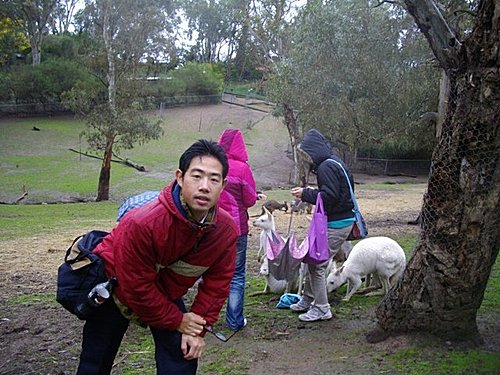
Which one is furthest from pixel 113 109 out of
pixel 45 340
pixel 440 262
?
pixel 440 262

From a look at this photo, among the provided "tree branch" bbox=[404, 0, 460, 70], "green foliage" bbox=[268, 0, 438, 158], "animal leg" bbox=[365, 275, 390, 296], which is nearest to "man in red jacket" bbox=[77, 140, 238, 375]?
"animal leg" bbox=[365, 275, 390, 296]

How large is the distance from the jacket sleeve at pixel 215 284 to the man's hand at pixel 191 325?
0.04 meters

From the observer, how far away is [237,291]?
4930mm

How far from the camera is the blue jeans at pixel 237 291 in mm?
4910

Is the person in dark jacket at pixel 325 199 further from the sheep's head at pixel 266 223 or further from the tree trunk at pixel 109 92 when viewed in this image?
the tree trunk at pixel 109 92

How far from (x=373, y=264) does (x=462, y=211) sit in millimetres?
1648

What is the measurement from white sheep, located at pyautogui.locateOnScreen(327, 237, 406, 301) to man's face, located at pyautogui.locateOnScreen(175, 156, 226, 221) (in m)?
3.28

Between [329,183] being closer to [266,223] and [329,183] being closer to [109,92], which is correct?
[266,223]

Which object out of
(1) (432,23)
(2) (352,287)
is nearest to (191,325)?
(2) (352,287)

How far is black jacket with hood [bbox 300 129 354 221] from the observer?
4.89 m

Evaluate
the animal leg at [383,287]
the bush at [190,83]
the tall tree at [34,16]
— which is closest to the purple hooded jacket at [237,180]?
the animal leg at [383,287]

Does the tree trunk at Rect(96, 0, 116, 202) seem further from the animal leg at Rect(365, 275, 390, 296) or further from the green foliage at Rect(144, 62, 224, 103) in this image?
the green foliage at Rect(144, 62, 224, 103)

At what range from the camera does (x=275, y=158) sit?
33438 mm

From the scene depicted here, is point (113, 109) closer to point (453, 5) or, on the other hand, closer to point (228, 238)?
point (453, 5)
